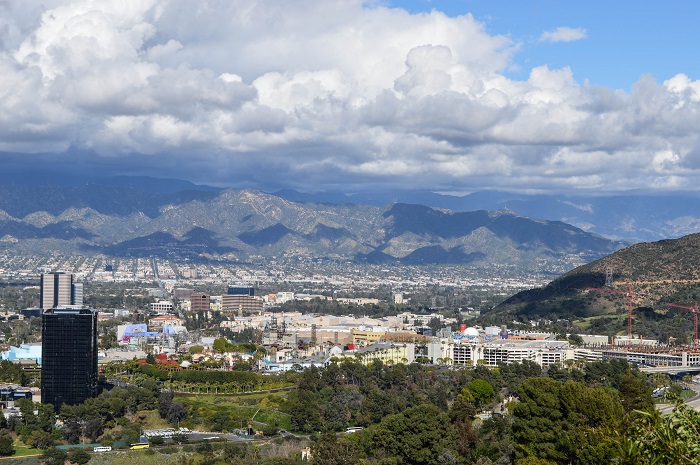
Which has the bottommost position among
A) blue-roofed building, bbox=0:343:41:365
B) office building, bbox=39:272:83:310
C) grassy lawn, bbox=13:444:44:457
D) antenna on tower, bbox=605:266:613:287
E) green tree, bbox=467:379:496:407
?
grassy lawn, bbox=13:444:44:457

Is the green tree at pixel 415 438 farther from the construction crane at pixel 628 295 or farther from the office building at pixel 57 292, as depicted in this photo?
the office building at pixel 57 292

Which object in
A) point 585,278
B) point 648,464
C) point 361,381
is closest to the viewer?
point 648,464

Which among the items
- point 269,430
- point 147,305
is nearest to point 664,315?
point 269,430

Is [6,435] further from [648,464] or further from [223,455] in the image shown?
[648,464]

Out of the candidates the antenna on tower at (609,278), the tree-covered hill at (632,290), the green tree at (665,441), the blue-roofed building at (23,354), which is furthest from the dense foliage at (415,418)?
the antenna on tower at (609,278)

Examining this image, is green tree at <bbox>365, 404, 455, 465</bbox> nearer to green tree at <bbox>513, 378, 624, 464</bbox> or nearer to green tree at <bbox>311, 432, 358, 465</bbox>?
green tree at <bbox>311, 432, 358, 465</bbox>

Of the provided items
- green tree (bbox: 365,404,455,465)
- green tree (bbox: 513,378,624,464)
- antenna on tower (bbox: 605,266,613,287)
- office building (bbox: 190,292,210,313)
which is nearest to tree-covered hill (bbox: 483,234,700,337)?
antenna on tower (bbox: 605,266,613,287)
